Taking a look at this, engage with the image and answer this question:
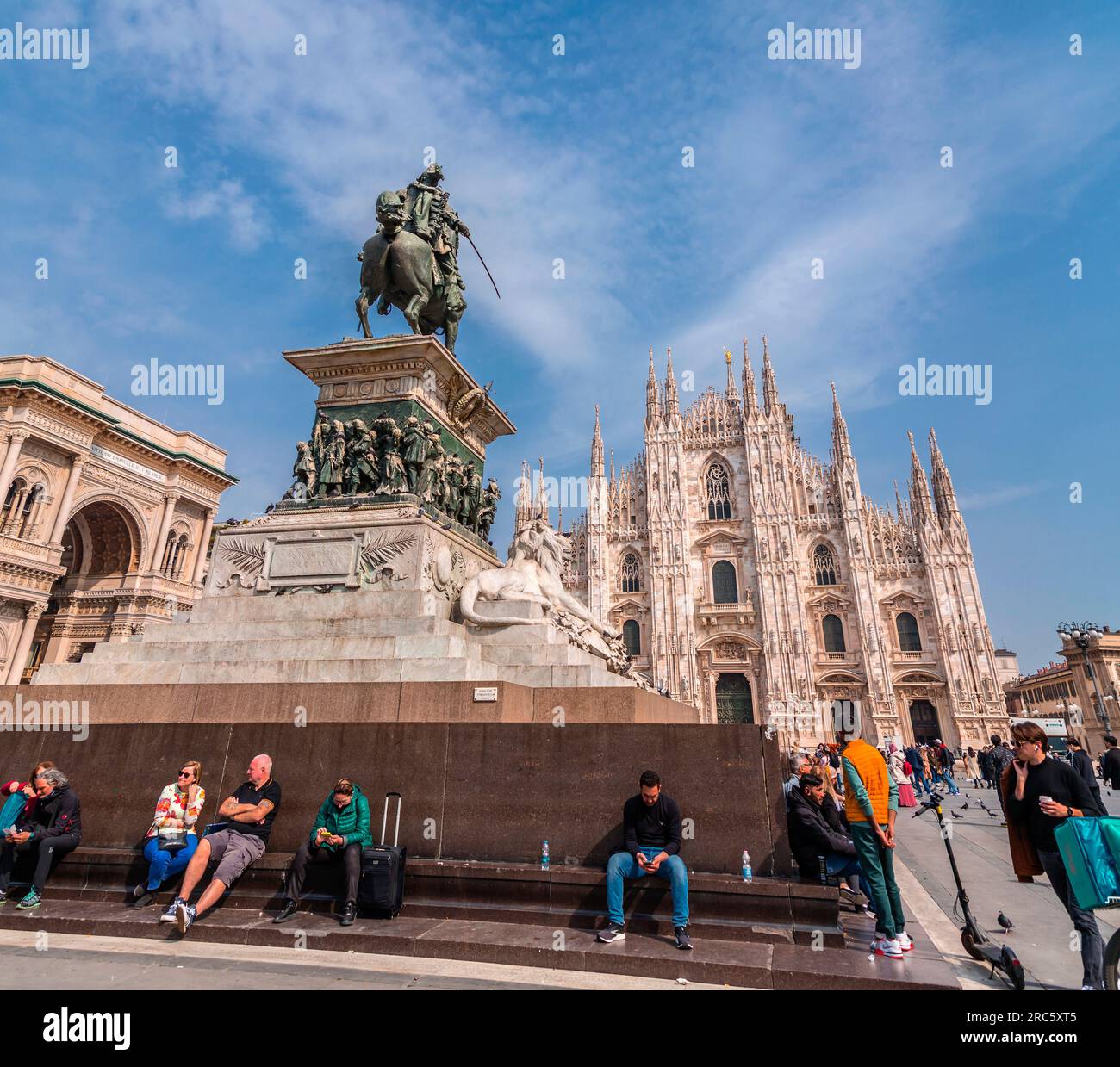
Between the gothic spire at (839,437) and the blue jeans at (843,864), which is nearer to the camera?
the blue jeans at (843,864)

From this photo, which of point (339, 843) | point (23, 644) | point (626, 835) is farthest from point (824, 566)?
point (23, 644)

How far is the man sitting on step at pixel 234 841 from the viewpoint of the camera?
3.90 meters

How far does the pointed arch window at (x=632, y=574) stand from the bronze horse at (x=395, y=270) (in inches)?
1272

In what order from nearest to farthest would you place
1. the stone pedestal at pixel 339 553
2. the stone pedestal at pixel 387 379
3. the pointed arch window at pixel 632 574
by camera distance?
1. the stone pedestal at pixel 339 553
2. the stone pedestal at pixel 387 379
3. the pointed arch window at pixel 632 574

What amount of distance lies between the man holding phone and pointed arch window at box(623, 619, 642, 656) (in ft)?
114

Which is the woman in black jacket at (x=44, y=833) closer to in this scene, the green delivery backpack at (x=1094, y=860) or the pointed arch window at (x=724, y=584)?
the green delivery backpack at (x=1094, y=860)

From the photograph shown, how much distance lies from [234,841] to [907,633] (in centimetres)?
3833

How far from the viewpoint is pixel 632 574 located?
4006 cm

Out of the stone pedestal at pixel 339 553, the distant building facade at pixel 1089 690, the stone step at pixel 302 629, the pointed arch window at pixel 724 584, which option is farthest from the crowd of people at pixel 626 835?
the pointed arch window at pixel 724 584

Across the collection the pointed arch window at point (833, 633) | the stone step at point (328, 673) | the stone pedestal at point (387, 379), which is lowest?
the stone step at point (328, 673)

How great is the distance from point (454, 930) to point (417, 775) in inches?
40.3

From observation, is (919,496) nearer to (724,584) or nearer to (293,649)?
(724,584)
